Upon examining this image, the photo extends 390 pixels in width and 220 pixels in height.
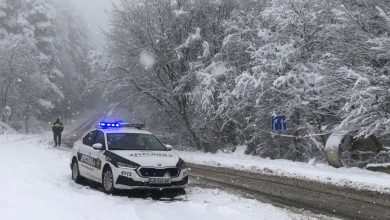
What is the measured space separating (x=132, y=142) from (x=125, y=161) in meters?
1.50

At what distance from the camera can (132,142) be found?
13.0 m

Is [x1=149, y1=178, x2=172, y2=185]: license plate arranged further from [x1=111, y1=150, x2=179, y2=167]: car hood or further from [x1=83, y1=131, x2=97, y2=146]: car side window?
[x1=83, y1=131, x2=97, y2=146]: car side window

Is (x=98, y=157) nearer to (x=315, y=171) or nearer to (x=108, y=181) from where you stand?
(x=108, y=181)

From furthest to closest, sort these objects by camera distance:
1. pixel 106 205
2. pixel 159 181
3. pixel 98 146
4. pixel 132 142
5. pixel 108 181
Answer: pixel 132 142, pixel 98 146, pixel 108 181, pixel 159 181, pixel 106 205

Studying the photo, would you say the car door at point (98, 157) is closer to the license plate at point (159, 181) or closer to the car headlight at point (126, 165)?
the car headlight at point (126, 165)

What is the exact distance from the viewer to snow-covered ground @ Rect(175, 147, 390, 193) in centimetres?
1388

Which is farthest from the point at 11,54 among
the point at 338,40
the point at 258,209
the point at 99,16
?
the point at 99,16

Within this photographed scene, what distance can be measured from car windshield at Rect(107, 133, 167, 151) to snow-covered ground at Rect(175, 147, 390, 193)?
4.94 meters

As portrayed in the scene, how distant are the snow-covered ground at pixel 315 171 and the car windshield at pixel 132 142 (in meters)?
4.94

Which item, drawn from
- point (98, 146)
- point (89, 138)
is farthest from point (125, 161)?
point (89, 138)

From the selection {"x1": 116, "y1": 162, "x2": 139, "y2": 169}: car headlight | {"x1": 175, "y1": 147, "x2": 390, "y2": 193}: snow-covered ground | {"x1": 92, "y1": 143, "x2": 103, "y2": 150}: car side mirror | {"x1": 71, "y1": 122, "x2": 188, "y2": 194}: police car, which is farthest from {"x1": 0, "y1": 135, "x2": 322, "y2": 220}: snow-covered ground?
{"x1": 175, "y1": 147, "x2": 390, "y2": 193}: snow-covered ground

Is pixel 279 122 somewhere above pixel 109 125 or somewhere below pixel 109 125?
above

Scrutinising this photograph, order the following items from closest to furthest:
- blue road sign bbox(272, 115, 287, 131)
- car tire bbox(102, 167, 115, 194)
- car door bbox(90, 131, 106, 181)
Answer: car tire bbox(102, 167, 115, 194), car door bbox(90, 131, 106, 181), blue road sign bbox(272, 115, 287, 131)

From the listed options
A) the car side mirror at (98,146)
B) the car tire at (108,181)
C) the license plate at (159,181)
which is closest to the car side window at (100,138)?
the car side mirror at (98,146)
